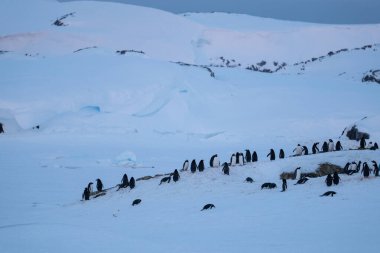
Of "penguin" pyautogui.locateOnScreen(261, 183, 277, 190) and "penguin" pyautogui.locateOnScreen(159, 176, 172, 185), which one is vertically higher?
"penguin" pyautogui.locateOnScreen(159, 176, 172, 185)

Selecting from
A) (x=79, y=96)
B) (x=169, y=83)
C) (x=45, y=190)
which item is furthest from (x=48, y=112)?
(x=45, y=190)

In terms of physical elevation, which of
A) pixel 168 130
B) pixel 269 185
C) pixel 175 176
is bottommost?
pixel 269 185

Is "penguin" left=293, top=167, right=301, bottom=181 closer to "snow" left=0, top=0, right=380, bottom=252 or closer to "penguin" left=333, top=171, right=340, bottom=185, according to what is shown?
"snow" left=0, top=0, right=380, bottom=252

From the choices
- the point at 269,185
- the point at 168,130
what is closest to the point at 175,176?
the point at 269,185

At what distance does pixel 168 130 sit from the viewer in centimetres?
2864

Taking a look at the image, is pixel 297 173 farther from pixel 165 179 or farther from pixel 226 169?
pixel 165 179

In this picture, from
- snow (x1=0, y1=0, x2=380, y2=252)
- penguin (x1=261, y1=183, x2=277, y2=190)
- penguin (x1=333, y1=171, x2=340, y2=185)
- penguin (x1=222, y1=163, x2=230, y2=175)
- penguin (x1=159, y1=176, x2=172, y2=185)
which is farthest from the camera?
penguin (x1=222, y1=163, x2=230, y2=175)

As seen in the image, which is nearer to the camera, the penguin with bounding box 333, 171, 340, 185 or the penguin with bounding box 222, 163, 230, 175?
the penguin with bounding box 333, 171, 340, 185

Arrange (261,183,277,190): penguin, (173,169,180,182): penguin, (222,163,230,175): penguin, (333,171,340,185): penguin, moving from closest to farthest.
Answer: (333,171,340,185): penguin → (261,183,277,190): penguin → (173,169,180,182): penguin → (222,163,230,175): penguin

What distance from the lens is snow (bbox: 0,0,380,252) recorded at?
27.9 ft

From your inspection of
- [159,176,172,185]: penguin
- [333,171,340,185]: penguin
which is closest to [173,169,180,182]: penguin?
[159,176,172,185]: penguin

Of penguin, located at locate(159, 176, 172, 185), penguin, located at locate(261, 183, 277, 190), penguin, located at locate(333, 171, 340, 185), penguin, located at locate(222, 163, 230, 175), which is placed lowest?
penguin, located at locate(261, 183, 277, 190)

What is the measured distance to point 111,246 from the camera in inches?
308

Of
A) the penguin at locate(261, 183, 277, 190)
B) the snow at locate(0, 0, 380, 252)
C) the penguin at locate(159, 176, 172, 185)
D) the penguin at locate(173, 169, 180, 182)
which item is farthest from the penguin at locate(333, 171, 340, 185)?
the penguin at locate(159, 176, 172, 185)
